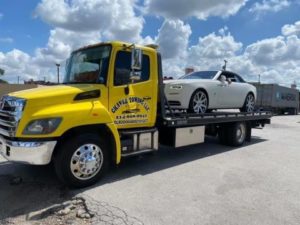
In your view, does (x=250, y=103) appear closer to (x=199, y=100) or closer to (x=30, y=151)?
(x=199, y=100)

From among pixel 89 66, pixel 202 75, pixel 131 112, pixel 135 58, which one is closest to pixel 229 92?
pixel 202 75

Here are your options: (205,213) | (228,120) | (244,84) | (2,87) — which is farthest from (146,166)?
(2,87)

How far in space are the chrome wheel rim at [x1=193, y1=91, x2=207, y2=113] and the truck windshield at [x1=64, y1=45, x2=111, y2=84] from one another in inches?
130

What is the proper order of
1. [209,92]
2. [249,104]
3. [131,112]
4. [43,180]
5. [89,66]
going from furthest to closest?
[249,104], [209,92], [131,112], [89,66], [43,180]

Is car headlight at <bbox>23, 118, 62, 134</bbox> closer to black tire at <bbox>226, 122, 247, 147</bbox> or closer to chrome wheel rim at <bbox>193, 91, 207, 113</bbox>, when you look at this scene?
chrome wheel rim at <bbox>193, 91, 207, 113</bbox>

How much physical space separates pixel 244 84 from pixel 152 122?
509 cm

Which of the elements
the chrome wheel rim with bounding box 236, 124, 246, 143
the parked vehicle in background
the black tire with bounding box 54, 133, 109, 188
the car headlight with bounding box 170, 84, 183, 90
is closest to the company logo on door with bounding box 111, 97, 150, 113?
the black tire with bounding box 54, 133, 109, 188

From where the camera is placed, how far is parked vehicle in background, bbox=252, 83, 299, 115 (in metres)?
29.7

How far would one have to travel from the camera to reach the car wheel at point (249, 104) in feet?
36.4

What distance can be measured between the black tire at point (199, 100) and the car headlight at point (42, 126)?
14.0 feet

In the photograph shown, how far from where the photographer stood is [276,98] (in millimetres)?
30516

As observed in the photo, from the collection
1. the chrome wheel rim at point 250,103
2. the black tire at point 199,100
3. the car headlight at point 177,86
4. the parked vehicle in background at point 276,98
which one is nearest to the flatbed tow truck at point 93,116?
the black tire at point 199,100

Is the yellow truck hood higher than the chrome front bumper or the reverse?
higher

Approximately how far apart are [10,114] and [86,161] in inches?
57.5
